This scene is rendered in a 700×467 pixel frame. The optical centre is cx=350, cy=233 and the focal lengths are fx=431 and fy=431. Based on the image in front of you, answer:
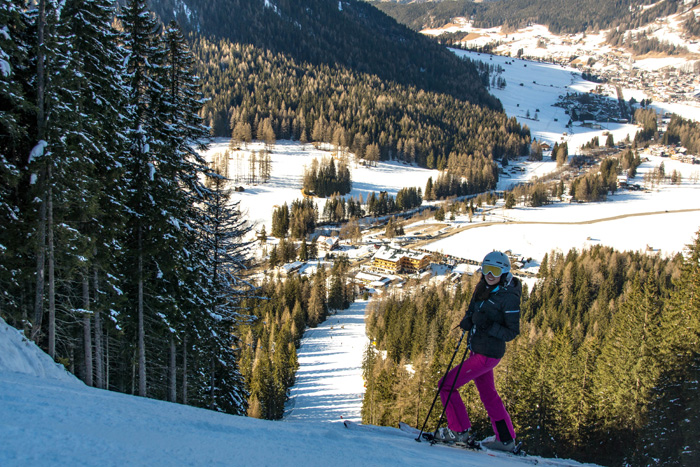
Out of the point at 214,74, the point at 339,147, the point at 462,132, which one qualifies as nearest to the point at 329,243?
the point at 339,147

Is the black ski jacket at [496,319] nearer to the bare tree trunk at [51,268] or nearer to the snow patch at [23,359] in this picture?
the snow patch at [23,359]

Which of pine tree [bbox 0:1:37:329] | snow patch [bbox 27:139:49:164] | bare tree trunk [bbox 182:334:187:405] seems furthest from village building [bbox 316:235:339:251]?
snow patch [bbox 27:139:49:164]

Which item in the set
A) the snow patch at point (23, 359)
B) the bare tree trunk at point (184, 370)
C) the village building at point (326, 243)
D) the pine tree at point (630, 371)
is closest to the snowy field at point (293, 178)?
the village building at point (326, 243)

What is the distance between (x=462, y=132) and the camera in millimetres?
168125

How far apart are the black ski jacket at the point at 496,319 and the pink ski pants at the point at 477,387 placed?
7.5 inches

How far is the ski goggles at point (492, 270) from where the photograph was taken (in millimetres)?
5530

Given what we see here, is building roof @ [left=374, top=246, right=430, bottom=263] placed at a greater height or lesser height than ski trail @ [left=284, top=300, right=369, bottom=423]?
greater

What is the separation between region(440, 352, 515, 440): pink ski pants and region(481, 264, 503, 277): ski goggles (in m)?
1.16

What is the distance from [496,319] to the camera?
5570 millimetres

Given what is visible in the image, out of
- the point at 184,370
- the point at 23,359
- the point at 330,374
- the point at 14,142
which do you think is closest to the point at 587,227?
the point at 330,374

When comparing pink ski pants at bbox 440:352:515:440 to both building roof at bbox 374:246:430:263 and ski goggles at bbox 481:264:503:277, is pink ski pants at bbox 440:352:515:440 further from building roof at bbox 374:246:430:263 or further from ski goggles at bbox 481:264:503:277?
building roof at bbox 374:246:430:263

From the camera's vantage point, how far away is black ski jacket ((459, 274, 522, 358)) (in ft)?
18.0

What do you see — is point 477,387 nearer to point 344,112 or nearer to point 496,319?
point 496,319

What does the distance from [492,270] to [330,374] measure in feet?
125
